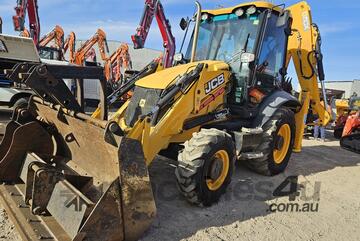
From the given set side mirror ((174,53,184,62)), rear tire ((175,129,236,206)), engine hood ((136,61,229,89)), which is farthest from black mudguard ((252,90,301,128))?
side mirror ((174,53,184,62))

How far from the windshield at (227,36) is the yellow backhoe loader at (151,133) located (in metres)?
0.02

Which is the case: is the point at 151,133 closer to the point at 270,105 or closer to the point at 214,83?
the point at 214,83

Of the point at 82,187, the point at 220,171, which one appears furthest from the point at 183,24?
the point at 82,187

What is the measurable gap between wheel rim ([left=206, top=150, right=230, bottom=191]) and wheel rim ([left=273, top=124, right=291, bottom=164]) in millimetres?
1612

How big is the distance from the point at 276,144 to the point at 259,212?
5.62 feet

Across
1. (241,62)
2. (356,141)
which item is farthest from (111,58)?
(241,62)

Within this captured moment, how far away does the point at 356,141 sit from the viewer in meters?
9.58

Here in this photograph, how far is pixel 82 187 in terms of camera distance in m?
3.76

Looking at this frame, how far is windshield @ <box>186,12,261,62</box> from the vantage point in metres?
5.73

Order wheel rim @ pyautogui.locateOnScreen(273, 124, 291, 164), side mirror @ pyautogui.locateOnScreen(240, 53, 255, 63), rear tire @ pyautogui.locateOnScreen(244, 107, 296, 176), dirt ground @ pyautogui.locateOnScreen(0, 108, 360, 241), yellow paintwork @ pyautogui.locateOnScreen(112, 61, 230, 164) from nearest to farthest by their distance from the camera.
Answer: dirt ground @ pyautogui.locateOnScreen(0, 108, 360, 241) < yellow paintwork @ pyautogui.locateOnScreen(112, 61, 230, 164) < side mirror @ pyautogui.locateOnScreen(240, 53, 255, 63) < rear tire @ pyautogui.locateOnScreen(244, 107, 296, 176) < wheel rim @ pyautogui.locateOnScreen(273, 124, 291, 164)

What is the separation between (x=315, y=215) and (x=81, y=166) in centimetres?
293

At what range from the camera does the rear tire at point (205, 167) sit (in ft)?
13.9

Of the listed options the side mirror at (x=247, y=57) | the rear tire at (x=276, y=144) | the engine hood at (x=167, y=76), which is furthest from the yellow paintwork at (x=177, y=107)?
the side mirror at (x=247, y=57)

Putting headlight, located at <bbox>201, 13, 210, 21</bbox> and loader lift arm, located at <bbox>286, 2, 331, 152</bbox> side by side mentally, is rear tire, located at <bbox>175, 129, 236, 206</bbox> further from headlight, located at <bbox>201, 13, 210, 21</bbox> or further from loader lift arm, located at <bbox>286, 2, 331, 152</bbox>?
loader lift arm, located at <bbox>286, 2, 331, 152</bbox>
